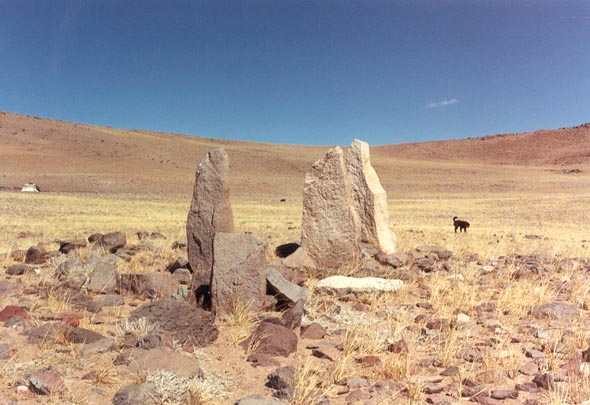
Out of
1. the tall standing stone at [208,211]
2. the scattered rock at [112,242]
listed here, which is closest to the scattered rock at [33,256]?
the scattered rock at [112,242]

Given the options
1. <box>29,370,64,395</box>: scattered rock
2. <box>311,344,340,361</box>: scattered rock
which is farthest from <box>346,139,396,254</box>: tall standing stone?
<box>29,370,64,395</box>: scattered rock

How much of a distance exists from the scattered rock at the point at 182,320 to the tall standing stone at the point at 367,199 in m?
5.59

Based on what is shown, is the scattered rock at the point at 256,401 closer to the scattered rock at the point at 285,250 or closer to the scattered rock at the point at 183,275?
the scattered rock at the point at 183,275

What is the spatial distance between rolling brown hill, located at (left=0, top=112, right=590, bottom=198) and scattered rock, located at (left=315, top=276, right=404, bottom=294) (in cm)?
3012

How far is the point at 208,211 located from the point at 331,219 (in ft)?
7.74

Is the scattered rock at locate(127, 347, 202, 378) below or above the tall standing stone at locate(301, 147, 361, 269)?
below

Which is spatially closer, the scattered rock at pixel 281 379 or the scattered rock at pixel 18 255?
the scattered rock at pixel 281 379

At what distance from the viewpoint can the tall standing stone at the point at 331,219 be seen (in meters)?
8.91

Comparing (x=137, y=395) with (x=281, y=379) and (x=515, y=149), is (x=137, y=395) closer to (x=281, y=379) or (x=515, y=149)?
(x=281, y=379)

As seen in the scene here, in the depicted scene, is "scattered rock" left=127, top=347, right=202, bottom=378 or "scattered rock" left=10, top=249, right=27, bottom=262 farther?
"scattered rock" left=10, top=249, right=27, bottom=262

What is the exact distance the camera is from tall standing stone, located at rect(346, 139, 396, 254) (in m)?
10.4

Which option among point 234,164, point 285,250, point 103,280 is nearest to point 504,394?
point 103,280

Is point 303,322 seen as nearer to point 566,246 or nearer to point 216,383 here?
point 216,383

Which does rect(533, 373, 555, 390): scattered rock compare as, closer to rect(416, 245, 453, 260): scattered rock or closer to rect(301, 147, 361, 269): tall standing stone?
rect(301, 147, 361, 269): tall standing stone
